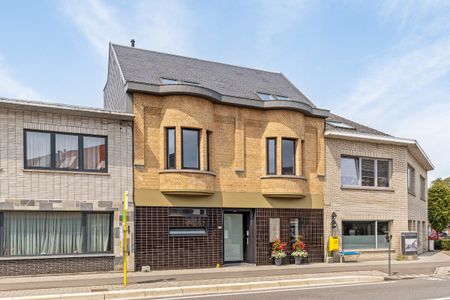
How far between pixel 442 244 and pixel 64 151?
82.3 ft

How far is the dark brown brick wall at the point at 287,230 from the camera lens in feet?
63.2

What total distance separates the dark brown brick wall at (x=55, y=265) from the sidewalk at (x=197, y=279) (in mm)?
254

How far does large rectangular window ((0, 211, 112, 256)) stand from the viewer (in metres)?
15.3

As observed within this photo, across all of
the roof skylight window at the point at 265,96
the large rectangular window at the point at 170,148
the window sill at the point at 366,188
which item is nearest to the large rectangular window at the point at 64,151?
the large rectangular window at the point at 170,148

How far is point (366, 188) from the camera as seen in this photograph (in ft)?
72.7

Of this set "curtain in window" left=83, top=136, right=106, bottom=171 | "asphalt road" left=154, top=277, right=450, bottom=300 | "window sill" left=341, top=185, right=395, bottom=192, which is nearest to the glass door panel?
"window sill" left=341, top=185, right=395, bottom=192

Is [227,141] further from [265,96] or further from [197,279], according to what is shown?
[197,279]

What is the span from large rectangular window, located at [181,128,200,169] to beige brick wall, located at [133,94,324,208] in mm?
208

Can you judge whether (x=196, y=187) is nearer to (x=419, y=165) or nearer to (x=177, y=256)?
(x=177, y=256)

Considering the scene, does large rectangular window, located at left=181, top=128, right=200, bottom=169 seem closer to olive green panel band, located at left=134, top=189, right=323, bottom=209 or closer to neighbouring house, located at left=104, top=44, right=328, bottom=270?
neighbouring house, located at left=104, top=44, right=328, bottom=270

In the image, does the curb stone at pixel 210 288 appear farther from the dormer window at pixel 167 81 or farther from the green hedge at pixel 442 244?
the green hedge at pixel 442 244

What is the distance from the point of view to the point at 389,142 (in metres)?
22.8

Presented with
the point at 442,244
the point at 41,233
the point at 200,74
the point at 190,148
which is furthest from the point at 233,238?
the point at 442,244

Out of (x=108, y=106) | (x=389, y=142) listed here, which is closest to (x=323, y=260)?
(x=389, y=142)
